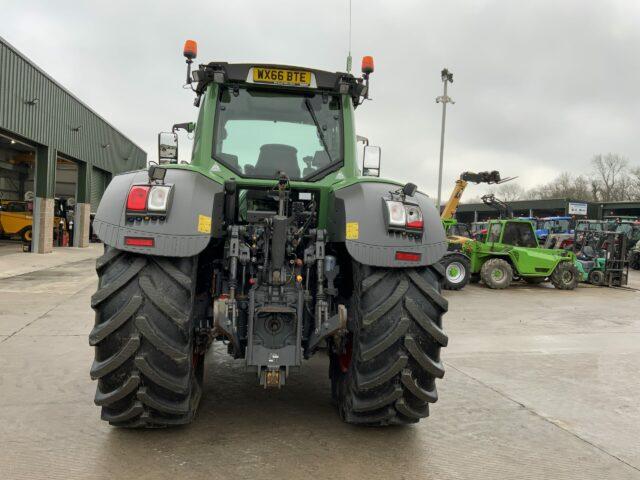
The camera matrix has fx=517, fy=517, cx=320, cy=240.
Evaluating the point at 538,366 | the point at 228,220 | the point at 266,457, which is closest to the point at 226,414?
the point at 266,457

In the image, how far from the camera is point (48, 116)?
20.0 meters

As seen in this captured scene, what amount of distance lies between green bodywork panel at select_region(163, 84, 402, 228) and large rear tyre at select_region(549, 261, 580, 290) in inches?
497

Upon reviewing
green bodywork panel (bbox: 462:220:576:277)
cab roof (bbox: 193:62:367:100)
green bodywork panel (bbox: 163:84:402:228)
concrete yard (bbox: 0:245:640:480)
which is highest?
cab roof (bbox: 193:62:367:100)

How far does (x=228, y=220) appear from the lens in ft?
12.3

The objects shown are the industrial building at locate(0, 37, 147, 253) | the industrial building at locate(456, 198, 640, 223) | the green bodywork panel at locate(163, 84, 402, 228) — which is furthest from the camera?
the industrial building at locate(456, 198, 640, 223)

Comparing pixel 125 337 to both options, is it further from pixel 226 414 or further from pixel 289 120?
pixel 289 120

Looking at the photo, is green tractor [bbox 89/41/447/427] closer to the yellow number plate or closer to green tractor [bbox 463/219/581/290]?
the yellow number plate

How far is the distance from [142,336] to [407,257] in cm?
164

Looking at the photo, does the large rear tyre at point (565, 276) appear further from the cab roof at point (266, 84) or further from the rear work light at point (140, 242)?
the rear work light at point (140, 242)

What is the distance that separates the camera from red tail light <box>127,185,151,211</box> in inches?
119

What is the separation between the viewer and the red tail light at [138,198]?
3014mm

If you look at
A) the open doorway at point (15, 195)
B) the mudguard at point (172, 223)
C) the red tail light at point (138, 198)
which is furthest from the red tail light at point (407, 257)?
the open doorway at point (15, 195)

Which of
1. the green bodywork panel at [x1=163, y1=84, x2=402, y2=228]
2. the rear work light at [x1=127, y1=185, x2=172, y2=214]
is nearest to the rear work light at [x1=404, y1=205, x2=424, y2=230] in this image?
the green bodywork panel at [x1=163, y1=84, x2=402, y2=228]

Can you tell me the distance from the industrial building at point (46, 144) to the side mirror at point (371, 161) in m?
15.7
